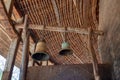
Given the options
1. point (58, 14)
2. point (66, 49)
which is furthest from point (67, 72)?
point (58, 14)

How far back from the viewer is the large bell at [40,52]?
3.55 metres

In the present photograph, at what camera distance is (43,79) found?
341 centimetres

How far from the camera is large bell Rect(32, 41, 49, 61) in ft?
11.7

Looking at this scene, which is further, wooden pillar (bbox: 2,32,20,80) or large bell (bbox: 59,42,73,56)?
large bell (bbox: 59,42,73,56)

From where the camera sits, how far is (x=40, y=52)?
139 inches

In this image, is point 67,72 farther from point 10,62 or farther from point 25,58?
point 10,62

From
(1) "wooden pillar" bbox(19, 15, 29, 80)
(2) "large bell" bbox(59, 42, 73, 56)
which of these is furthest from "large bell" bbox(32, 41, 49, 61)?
(2) "large bell" bbox(59, 42, 73, 56)

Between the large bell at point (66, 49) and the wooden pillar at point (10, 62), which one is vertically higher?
the large bell at point (66, 49)

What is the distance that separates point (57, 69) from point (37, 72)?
1.16 ft

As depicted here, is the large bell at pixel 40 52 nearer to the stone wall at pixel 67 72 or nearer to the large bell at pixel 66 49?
the stone wall at pixel 67 72

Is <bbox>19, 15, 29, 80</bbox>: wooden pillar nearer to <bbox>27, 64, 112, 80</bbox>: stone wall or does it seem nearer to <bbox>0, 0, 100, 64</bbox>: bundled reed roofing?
<bbox>27, 64, 112, 80</bbox>: stone wall

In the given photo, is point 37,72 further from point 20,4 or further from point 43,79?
point 20,4

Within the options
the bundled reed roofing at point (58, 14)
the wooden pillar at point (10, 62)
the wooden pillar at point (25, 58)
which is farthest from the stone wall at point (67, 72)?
the bundled reed roofing at point (58, 14)

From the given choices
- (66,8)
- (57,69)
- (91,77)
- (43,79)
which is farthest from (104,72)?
(66,8)
